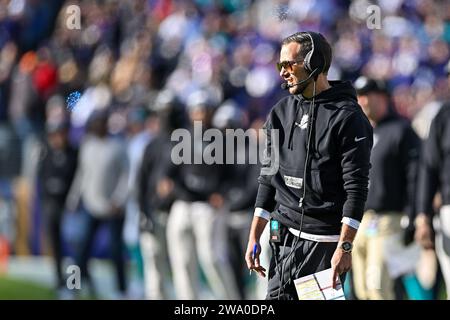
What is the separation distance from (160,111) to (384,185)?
9.46 ft

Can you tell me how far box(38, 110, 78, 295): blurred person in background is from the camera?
1125 cm

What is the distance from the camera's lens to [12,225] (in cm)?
1160

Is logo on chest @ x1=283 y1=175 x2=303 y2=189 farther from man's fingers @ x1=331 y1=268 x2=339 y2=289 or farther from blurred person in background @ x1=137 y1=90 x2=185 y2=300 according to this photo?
blurred person in background @ x1=137 y1=90 x2=185 y2=300

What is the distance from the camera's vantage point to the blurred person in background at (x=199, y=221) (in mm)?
9852

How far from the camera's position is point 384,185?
829 cm

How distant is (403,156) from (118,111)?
4.16 m

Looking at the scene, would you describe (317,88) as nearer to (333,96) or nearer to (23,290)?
(333,96)

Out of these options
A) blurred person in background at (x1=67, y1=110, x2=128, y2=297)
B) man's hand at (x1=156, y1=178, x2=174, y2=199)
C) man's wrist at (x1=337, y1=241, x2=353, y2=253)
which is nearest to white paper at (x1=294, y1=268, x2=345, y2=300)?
man's wrist at (x1=337, y1=241, x2=353, y2=253)

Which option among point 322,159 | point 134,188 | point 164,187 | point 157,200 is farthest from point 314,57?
point 134,188

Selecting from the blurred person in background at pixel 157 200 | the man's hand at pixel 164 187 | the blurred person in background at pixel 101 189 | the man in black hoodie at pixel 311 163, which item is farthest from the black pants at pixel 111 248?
the man in black hoodie at pixel 311 163

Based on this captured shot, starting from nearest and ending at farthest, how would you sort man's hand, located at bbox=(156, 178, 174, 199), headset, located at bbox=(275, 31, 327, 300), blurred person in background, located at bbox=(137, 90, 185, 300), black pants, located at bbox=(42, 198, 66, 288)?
1. headset, located at bbox=(275, 31, 327, 300)
2. man's hand, located at bbox=(156, 178, 174, 199)
3. blurred person in background, located at bbox=(137, 90, 185, 300)
4. black pants, located at bbox=(42, 198, 66, 288)

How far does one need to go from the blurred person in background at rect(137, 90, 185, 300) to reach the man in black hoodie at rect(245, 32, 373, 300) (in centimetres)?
497
